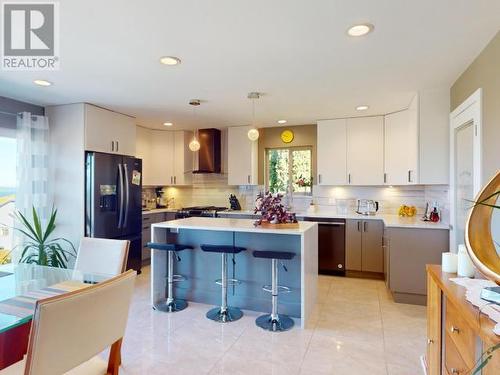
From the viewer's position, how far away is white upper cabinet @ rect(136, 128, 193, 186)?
580cm

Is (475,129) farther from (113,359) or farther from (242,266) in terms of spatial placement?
(113,359)

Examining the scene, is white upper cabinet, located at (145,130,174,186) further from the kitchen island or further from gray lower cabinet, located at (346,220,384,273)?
gray lower cabinet, located at (346,220,384,273)

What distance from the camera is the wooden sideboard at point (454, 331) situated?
1074 millimetres

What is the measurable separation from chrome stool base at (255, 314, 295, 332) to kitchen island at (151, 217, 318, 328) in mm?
124

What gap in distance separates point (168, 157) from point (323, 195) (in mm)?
2999

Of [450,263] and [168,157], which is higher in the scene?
[168,157]

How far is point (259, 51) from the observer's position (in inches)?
95.7

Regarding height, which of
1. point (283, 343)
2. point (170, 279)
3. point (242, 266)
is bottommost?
point (283, 343)

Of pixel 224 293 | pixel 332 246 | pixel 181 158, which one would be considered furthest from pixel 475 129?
pixel 181 158

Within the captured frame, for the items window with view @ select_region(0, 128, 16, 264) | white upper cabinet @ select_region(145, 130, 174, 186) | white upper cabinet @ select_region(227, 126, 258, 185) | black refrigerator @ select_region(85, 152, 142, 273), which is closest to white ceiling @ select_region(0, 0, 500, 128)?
window with view @ select_region(0, 128, 16, 264)

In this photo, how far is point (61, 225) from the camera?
410 cm

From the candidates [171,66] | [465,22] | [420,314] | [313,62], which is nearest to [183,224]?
[171,66]

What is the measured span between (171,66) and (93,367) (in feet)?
7.71

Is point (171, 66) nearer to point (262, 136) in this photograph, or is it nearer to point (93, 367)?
point (93, 367)
